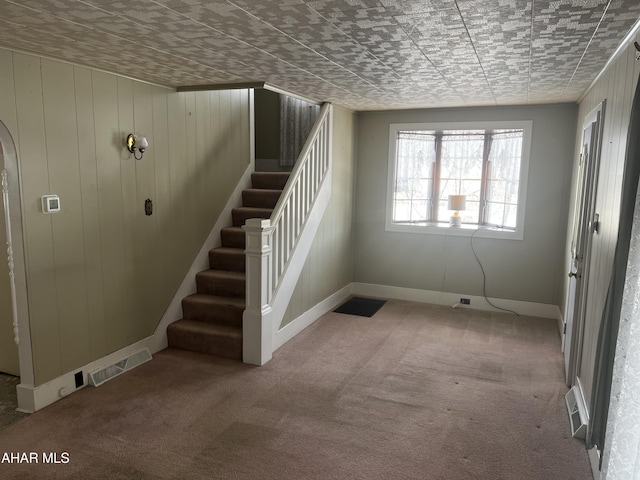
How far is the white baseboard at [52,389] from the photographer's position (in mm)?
3135

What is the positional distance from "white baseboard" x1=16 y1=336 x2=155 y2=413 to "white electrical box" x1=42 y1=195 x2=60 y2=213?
1.17 m

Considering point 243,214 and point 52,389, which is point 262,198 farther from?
point 52,389

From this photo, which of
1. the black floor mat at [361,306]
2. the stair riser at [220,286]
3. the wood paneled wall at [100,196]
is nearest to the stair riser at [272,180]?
the wood paneled wall at [100,196]

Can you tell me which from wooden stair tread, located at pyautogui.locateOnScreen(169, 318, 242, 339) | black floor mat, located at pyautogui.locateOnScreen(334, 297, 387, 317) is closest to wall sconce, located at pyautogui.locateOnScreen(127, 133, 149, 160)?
wooden stair tread, located at pyautogui.locateOnScreen(169, 318, 242, 339)

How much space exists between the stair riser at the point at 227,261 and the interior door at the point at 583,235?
115 inches

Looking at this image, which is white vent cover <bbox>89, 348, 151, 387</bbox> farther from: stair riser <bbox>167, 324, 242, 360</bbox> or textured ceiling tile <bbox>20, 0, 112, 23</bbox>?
textured ceiling tile <bbox>20, 0, 112, 23</bbox>

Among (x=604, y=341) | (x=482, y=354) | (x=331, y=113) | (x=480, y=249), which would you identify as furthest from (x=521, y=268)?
(x=604, y=341)

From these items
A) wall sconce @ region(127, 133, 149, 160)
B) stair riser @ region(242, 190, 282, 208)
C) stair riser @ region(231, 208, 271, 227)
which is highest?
wall sconce @ region(127, 133, 149, 160)

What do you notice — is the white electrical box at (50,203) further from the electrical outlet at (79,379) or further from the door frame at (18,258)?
the electrical outlet at (79,379)

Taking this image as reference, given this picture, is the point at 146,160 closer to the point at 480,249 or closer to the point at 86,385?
the point at 86,385

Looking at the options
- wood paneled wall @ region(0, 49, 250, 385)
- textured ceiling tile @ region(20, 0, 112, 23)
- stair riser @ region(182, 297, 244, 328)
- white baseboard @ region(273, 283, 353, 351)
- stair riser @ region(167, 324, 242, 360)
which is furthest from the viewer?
white baseboard @ region(273, 283, 353, 351)

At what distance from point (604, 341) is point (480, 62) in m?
1.92

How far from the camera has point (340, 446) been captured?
2.80 meters

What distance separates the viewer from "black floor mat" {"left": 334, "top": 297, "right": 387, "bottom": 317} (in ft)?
17.9
